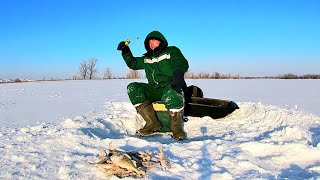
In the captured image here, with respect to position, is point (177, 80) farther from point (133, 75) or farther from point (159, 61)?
point (133, 75)

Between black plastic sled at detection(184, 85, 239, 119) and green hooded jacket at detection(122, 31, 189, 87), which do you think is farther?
black plastic sled at detection(184, 85, 239, 119)

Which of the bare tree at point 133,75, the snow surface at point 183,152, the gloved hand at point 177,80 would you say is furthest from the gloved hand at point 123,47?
the bare tree at point 133,75

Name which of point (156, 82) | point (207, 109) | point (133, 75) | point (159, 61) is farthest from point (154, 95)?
point (133, 75)

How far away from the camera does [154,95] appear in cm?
585

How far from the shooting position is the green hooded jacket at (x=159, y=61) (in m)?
5.50

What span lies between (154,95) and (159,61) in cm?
55

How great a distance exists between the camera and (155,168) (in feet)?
11.0

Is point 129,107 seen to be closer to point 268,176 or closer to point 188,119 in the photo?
point 188,119

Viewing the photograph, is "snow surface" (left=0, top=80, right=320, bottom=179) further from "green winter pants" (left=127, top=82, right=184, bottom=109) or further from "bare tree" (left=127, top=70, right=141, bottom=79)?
"bare tree" (left=127, top=70, right=141, bottom=79)

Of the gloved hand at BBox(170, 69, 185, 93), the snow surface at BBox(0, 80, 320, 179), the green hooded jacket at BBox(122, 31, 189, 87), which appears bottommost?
the snow surface at BBox(0, 80, 320, 179)

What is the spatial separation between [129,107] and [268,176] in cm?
526

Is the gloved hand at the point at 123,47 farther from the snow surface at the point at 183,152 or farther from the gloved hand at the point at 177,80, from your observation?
the gloved hand at the point at 177,80

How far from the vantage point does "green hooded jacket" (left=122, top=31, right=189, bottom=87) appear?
5.50m

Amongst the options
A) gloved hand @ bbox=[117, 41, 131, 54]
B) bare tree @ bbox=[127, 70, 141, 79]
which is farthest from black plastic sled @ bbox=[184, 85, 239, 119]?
bare tree @ bbox=[127, 70, 141, 79]
